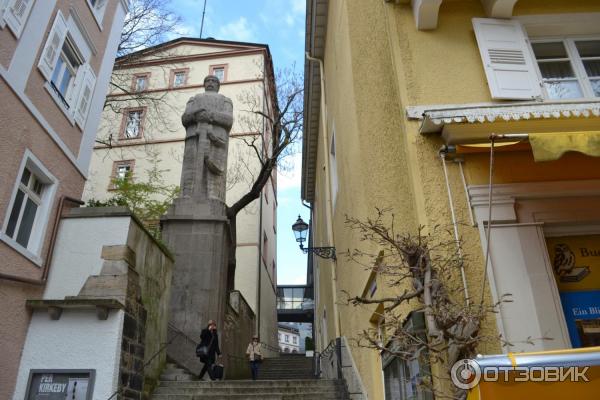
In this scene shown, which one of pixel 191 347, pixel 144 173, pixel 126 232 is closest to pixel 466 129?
pixel 126 232

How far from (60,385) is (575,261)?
7.07 metres

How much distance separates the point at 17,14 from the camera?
307 inches

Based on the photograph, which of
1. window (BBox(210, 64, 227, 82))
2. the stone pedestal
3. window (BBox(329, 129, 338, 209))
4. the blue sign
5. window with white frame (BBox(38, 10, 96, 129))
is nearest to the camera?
the blue sign

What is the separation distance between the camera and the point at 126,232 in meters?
8.28

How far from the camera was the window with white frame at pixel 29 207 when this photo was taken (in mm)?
7582

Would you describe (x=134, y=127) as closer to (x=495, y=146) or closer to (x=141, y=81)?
(x=141, y=81)

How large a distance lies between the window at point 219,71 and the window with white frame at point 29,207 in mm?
20387

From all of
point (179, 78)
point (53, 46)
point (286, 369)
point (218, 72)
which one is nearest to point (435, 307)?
point (53, 46)

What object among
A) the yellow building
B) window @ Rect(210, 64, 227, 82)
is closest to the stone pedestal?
the yellow building

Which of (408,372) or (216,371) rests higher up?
(216,371)

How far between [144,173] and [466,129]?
23.1 m

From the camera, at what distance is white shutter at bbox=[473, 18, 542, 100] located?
17.7 feet

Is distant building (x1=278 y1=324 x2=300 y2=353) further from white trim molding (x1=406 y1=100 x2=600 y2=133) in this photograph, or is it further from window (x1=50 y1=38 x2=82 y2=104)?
white trim molding (x1=406 y1=100 x2=600 y2=133)

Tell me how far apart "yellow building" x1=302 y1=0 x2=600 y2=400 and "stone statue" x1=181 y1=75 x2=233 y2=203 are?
7906mm
